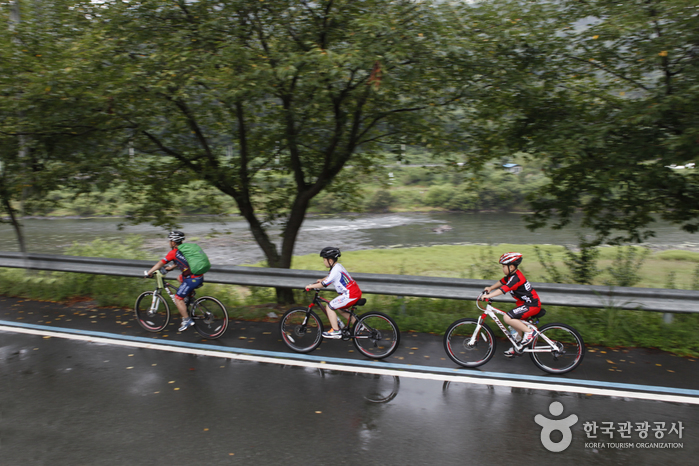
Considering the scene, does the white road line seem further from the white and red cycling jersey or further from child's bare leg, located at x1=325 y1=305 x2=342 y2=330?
the white and red cycling jersey

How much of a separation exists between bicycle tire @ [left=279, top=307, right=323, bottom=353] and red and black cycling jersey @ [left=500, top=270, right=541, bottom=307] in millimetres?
2575

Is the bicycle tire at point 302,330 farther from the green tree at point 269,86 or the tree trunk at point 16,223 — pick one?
the tree trunk at point 16,223

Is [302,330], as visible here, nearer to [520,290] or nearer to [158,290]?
[158,290]

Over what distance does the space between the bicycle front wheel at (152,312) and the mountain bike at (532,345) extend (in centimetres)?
440

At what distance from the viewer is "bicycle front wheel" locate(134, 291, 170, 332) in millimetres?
7609

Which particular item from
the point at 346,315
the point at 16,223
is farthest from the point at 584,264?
the point at 16,223

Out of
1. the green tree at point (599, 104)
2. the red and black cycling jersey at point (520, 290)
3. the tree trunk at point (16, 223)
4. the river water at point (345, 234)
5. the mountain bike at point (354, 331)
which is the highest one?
the green tree at point (599, 104)

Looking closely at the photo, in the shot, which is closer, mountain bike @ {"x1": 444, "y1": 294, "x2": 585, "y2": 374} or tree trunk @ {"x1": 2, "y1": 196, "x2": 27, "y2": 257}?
mountain bike @ {"x1": 444, "y1": 294, "x2": 585, "y2": 374}

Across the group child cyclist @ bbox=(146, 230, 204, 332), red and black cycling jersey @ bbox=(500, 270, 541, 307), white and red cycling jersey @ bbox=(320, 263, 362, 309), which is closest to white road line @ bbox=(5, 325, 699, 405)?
child cyclist @ bbox=(146, 230, 204, 332)

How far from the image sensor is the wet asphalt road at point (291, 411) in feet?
13.8

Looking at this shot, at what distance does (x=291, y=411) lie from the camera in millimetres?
4969

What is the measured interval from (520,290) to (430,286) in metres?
1.69

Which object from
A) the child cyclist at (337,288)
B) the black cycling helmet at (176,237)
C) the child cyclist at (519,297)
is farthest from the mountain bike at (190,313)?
the child cyclist at (519,297)

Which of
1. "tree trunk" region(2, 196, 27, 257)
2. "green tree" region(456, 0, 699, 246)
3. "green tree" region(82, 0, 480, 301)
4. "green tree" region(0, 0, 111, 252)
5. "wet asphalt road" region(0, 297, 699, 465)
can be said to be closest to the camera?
"wet asphalt road" region(0, 297, 699, 465)
